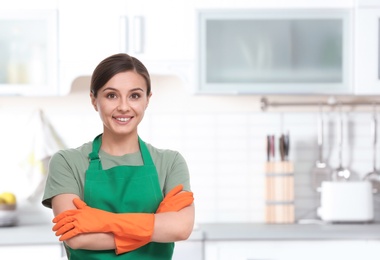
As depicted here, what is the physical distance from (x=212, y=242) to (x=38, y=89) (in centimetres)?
108

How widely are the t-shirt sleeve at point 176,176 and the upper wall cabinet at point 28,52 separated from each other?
1.85m

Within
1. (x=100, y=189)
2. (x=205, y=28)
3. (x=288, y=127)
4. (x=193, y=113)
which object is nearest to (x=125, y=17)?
(x=205, y=28)

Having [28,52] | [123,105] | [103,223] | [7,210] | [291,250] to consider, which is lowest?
[291,250]

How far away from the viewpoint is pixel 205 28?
→ 3744mm

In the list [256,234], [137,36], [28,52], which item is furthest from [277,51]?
[28,52]

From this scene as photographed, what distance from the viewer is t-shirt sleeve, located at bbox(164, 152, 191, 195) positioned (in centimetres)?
196

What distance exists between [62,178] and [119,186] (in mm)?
141

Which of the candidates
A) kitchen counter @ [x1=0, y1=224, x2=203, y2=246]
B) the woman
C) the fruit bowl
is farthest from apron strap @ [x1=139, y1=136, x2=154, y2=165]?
the fruit bowl

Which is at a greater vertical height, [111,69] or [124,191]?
[111,69]

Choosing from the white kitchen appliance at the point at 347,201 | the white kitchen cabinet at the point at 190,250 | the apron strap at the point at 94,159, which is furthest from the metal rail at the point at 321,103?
the apron strap at the point at 94,159

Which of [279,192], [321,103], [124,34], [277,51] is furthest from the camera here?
[321,103]

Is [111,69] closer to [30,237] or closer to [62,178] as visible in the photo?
[62,178]

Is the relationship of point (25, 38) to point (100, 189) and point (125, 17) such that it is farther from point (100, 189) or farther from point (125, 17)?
point (100, 189)

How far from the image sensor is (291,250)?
3.52m
